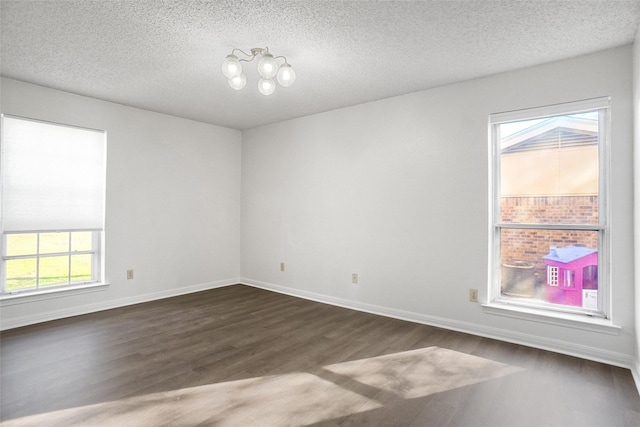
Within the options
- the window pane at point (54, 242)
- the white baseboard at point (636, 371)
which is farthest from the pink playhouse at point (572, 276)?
the window pane at point (54, 242)

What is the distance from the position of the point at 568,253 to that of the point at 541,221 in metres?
0.36

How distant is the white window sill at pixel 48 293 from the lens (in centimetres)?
360

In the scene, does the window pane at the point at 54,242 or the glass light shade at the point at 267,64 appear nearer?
the glass light shade at the point at 267,64

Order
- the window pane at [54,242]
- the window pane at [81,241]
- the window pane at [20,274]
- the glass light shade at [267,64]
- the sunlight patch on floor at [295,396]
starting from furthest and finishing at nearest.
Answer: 1. the window pane at [81,241]
2. the window pane at [54,242]
3. the window pane at [20,274]
4. the glass light shade at [267,64]
5. the sunlight patch on floor at [295,396]

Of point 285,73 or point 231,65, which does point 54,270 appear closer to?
point 231,65

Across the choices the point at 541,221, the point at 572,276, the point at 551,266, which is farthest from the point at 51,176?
the point at 572,276

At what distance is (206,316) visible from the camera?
159 inches

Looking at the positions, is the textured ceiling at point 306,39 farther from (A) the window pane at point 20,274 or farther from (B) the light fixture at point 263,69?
(A) the window pane at point 20,274

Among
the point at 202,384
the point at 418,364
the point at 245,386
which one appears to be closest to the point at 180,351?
the point at 202,384

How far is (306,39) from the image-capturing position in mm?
2756

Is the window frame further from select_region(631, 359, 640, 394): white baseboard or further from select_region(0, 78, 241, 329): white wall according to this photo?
select_region(631, 359, 640, 394): white baseboard

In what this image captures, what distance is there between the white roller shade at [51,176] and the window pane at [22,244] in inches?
4.5

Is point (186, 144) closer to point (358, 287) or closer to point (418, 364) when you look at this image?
point (358, 287)

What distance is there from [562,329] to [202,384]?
311 cm
